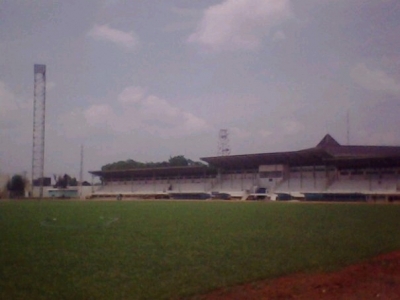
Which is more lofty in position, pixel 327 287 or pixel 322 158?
pixel 322 158

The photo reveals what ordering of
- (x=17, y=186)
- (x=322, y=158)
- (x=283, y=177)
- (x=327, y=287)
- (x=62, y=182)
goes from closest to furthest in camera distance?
(x=327, y=287) → (x=322, y=158) → (x=283, y=177) → (x=17, y=186) → (x=62, y=182)

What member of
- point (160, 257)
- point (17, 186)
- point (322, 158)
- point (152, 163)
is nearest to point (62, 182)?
point (152, 163)

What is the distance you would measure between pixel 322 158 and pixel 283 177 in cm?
848

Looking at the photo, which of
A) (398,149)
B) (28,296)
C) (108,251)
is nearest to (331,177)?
(398,149)

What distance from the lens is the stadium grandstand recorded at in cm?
6031

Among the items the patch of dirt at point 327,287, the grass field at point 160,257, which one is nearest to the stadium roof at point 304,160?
the grass field at point 160,257

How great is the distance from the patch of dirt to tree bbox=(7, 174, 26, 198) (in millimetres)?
64938

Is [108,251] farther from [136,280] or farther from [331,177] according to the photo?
[331,177]

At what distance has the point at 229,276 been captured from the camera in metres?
9.70

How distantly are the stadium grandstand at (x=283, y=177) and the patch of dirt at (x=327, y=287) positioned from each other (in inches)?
1894

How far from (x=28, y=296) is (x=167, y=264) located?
3.79 meters

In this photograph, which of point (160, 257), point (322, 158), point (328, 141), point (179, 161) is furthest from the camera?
point (179, 161)

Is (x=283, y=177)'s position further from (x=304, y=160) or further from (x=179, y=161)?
(x=179, y=161)

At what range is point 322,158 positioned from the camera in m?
64.9
